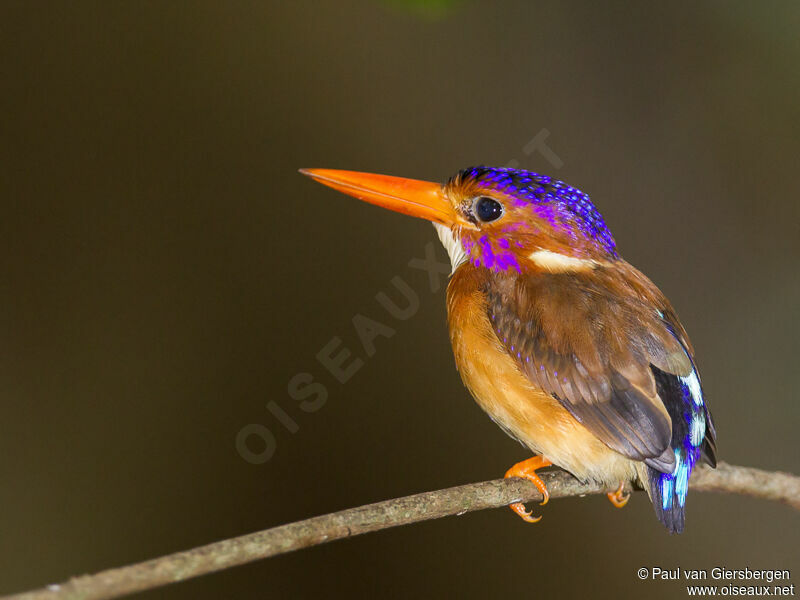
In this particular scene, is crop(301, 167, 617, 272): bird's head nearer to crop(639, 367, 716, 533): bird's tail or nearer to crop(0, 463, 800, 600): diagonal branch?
crop(639, 367, 716, 533): bird's tail

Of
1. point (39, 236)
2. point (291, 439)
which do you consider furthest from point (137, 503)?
point (39, 236)

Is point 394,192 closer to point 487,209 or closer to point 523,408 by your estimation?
point 487,209

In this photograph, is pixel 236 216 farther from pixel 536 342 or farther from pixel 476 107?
pixel 536 342

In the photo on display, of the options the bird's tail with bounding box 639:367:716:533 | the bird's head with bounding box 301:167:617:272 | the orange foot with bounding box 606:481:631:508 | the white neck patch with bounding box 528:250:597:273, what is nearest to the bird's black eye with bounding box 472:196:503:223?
the bird's head with bounding box 301:167:617:272

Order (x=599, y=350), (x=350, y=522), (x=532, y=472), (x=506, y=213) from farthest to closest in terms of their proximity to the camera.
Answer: (x=506, y=213) < (x=532, y=472) < (x=599, y=350) < (x=350, y=522)

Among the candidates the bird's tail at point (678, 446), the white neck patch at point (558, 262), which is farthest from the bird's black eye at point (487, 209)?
the bird's tail at point (678, 446)

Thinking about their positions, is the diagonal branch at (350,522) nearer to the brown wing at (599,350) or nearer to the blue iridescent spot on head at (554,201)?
the brown wing at (599,350)

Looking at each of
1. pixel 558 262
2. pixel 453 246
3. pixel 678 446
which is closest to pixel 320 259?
pixel 453 246
